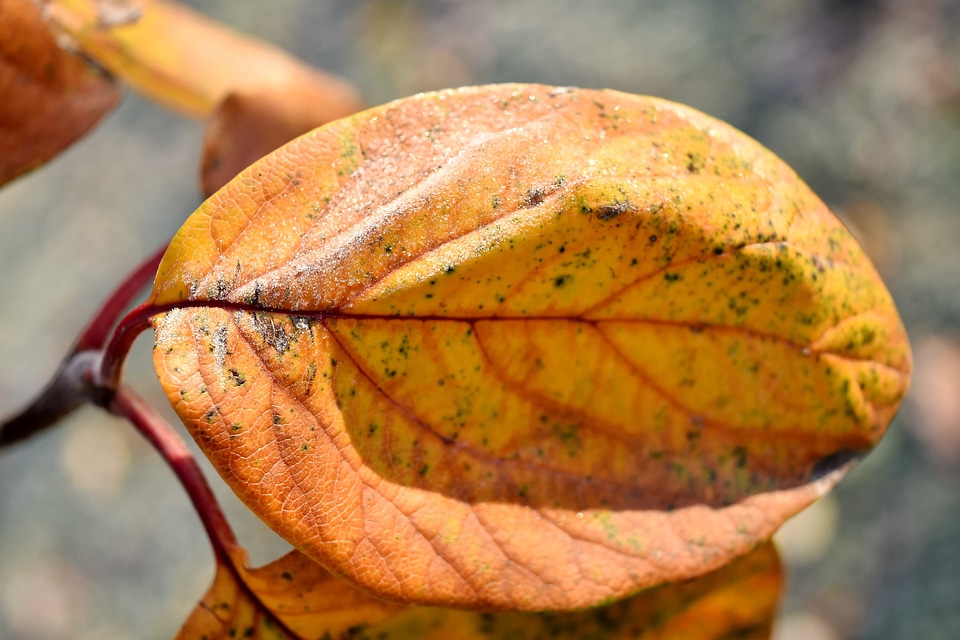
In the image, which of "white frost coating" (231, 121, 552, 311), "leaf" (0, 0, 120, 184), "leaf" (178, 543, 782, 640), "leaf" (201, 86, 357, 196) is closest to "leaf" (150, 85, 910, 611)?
"white frost coating" (231, 121, 552, 311)

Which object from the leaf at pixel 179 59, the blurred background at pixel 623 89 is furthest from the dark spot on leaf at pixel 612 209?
the blurred background at pixel 623 89

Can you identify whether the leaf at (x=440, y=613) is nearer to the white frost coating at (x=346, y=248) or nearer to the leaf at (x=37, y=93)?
the white frost coating at (x=346, y=248)

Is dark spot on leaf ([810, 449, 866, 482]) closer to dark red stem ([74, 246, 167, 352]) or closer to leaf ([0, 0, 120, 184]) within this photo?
dark red stem ([74, 246, 167, 352])

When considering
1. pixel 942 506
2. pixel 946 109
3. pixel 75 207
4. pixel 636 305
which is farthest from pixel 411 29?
pixel 636 305

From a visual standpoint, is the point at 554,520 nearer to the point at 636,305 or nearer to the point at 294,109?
the point at 636,305

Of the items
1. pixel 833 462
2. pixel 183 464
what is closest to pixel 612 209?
pixel 833 462
